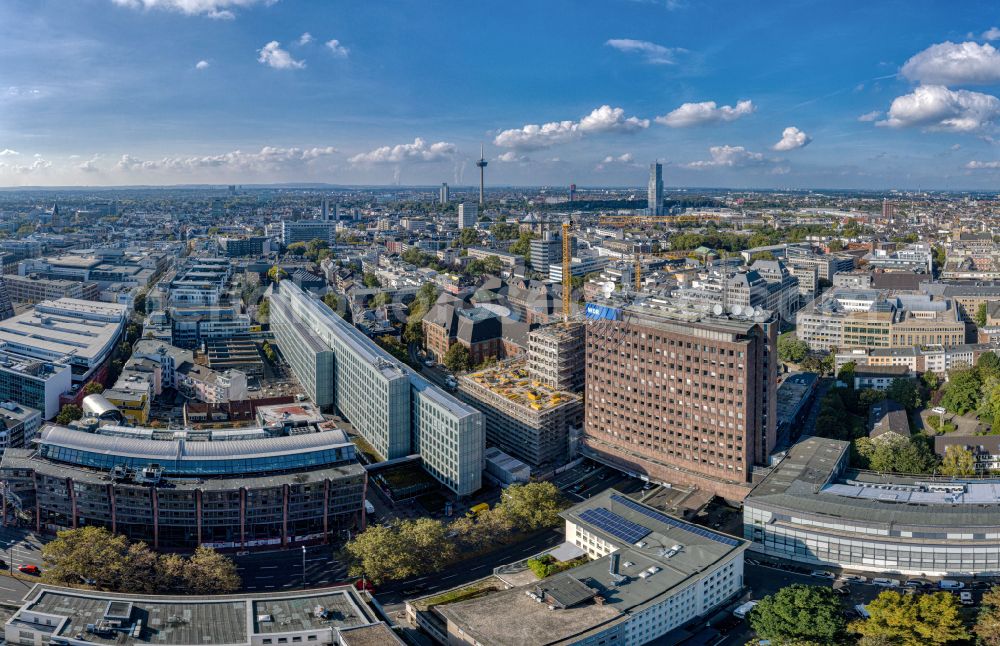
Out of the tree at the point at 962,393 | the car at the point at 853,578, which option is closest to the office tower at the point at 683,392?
the car at the point at 853,578

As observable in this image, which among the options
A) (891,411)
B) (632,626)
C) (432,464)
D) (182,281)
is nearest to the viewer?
(632,626)

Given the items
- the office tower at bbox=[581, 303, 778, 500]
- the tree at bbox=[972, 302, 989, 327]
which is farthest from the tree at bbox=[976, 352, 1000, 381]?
the office tower at bbox=[581, 303, 778, 500]

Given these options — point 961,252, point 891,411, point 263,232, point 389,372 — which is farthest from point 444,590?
point 263,232

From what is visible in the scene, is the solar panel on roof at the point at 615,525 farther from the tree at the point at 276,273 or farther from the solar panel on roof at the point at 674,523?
the tree at the point at 276,273

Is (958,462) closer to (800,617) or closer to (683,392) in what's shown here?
(683,392)

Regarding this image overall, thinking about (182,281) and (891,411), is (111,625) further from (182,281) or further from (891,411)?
(182,281)

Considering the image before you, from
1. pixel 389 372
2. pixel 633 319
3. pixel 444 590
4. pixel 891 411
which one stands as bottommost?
pixel 444 590

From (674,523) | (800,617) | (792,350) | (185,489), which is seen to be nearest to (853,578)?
(800,617)
